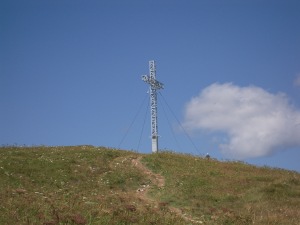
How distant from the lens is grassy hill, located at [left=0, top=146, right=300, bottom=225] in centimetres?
1836

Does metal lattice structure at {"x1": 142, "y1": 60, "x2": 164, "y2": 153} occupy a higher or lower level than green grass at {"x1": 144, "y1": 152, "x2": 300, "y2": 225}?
higher

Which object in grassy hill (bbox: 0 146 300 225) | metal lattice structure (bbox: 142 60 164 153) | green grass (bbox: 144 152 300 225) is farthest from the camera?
metal lattice structure (bbox: 142 60 164 153)

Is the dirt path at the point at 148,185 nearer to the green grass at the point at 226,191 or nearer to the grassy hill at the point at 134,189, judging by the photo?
the grassy hill at the point at 134,189

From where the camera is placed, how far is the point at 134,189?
28.0 metres

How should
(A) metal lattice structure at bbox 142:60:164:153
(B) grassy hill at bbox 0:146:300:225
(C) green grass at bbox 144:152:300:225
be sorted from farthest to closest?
1. (A) metal lattice structure at bbox 142:60:164:153
2. (C) green grass at bbox 144:152:300:225
3. (B) grassy hill at bbox 0:146:300:225

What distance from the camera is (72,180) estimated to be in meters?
28.1

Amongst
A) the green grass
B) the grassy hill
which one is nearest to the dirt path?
the grassy hill

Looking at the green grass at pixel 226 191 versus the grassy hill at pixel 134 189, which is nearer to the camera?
the grassy hill at pixel 134 189

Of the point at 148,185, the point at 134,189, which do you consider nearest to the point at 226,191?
the point at 148,185

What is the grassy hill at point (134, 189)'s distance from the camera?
18359 mm

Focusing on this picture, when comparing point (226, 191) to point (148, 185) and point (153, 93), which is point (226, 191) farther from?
point (153, 93)

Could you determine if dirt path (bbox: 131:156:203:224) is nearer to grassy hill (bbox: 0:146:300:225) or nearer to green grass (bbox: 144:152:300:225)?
grassy hill (bbox: 0:146:300:225)

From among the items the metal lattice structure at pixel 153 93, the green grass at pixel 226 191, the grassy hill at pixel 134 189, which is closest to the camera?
the grassy hill at pixel 134 189

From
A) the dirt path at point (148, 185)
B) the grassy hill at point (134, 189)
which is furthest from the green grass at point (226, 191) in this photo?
the dirt path at point (148, 185)
